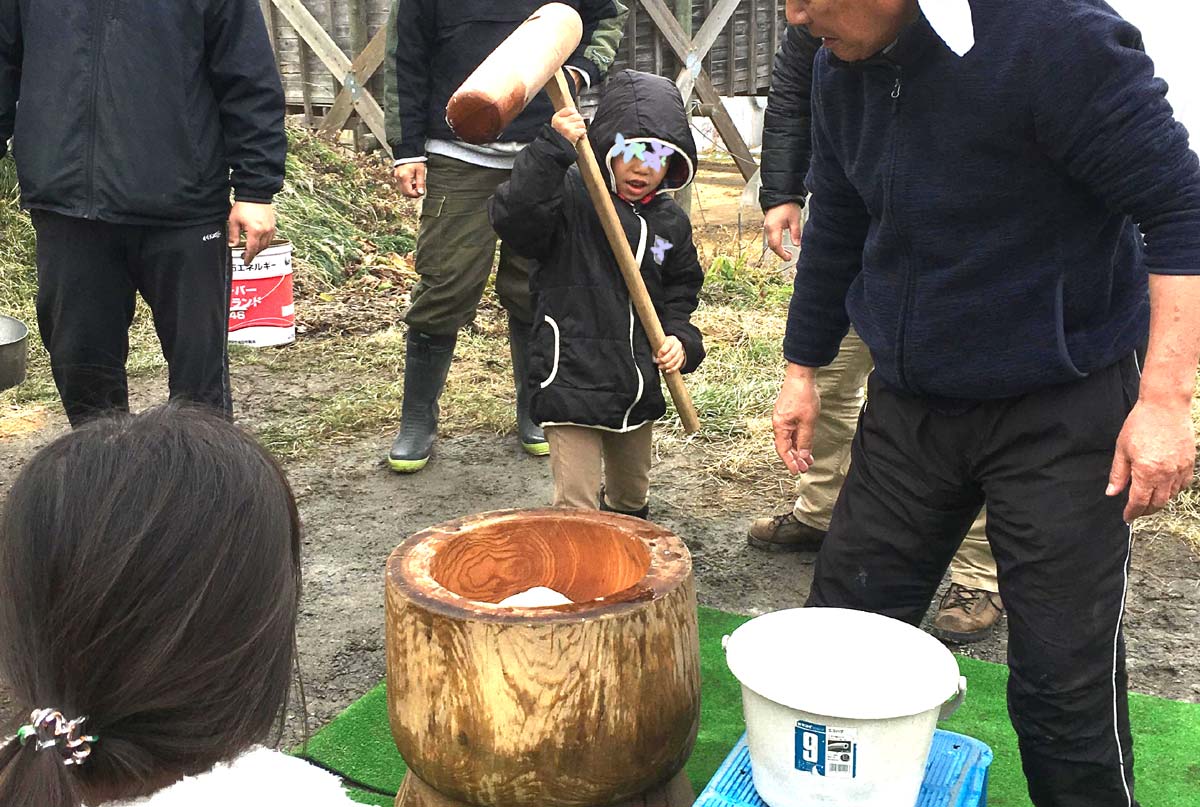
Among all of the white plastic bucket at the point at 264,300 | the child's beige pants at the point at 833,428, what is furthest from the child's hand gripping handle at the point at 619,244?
the white plastic bucket at the point at 264,300

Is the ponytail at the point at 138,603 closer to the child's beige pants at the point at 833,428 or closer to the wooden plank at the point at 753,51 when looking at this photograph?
the child's beige pants at the point at 833,428

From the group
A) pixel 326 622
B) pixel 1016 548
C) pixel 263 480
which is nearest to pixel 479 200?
pixel 326 622

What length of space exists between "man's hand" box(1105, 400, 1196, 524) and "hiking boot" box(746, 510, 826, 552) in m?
1.97

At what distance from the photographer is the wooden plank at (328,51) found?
901cm

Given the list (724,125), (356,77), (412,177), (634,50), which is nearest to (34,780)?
(412,177)

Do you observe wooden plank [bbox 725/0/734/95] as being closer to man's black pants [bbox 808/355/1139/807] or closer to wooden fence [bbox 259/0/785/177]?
wooden fence [bbox 259/0/785/177]

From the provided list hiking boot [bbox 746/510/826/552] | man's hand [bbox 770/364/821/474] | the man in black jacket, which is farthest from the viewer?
hiking boot [bbox 746/510/826/552]

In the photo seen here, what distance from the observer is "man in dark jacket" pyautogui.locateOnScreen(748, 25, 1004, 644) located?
334 cm

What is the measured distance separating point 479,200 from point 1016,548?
8.46ft

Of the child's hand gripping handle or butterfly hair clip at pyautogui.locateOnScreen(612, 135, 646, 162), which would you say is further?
butterfly hair clip at pyautogui.locateOnScreen(612, 135, 646, 162)

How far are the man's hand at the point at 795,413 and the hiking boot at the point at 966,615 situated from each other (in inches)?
40.2

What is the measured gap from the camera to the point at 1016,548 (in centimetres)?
208

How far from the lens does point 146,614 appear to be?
4.32 ft

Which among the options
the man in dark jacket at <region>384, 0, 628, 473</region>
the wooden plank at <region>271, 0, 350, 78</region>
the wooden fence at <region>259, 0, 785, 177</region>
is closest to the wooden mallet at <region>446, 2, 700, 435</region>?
the man in dark jacket at <region>384, 0, 628, 473</region>
